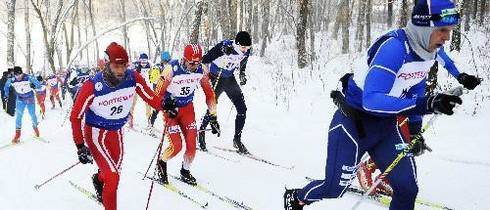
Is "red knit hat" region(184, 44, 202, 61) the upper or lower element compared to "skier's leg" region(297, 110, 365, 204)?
upper

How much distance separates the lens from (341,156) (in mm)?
4043

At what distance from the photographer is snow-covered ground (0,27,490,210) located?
6145 mm

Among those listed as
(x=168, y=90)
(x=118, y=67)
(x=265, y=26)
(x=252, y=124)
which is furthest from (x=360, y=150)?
(x=265, y=26)

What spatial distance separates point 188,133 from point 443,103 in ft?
13.4

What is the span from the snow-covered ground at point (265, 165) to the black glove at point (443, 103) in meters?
2.64

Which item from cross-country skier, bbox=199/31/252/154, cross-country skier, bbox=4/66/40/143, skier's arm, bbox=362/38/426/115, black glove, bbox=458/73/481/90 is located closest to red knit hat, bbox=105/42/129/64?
skier's arm, bbox=362/38/426/115

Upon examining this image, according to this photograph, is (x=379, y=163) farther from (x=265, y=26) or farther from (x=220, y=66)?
(x=265, y=26)

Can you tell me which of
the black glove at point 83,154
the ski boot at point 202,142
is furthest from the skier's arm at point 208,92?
the black glove at point 83,154

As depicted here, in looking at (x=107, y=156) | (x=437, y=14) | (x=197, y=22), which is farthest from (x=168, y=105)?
(x=197, y=22)

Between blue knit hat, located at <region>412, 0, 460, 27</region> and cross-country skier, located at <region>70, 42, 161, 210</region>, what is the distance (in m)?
2.74

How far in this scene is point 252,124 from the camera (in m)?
11.3

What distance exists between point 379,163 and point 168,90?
3494 mm

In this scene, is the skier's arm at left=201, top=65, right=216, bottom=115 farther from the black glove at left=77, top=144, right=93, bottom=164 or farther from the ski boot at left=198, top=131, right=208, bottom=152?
the black glove at left=77, top=144, right=93, bottom=164

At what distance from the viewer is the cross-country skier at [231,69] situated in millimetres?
8602
